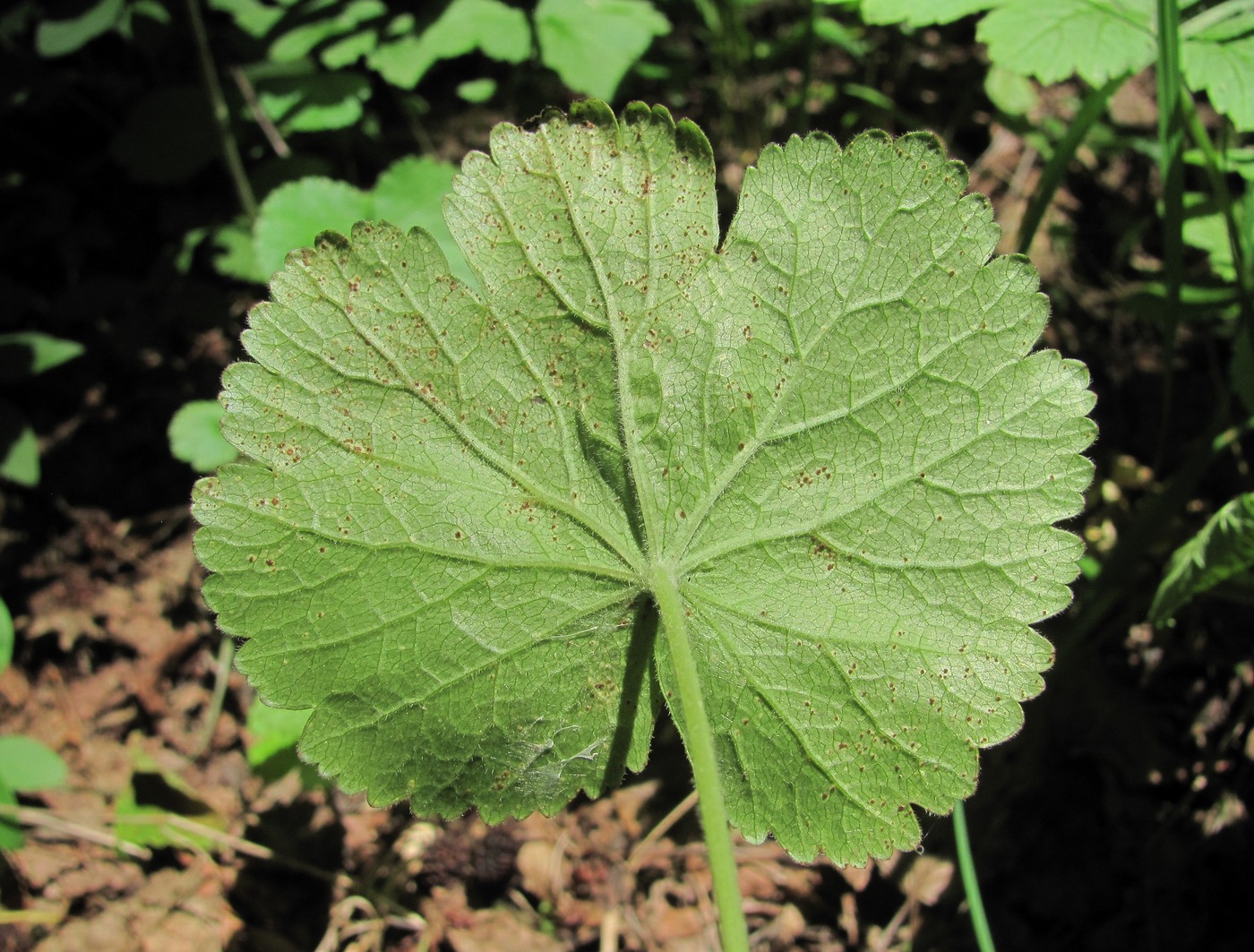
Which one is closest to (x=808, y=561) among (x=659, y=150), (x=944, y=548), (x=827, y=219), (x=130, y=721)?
(x=944, y=548)

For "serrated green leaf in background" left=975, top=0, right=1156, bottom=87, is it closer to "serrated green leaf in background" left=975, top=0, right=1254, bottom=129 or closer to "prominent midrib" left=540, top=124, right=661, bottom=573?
"serrated green leaf in background" left=975, top=0, right=1254, bottom=129

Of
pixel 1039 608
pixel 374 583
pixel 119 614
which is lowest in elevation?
pixel 119 614

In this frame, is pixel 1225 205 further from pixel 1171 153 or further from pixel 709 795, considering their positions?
pixel 709 795

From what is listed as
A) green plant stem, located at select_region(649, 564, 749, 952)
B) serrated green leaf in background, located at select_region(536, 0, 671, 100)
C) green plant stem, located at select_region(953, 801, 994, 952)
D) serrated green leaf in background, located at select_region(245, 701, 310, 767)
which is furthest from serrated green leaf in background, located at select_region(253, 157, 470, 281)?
green plant stem, located at select_region(953, 801, 994, 952)

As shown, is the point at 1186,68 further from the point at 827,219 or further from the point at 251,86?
the point at 251,86

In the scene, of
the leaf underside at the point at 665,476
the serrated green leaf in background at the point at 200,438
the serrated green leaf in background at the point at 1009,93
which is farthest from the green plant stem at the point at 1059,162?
the serrated green leaf in background at the point at 200,438

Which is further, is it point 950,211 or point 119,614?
point 119,614
